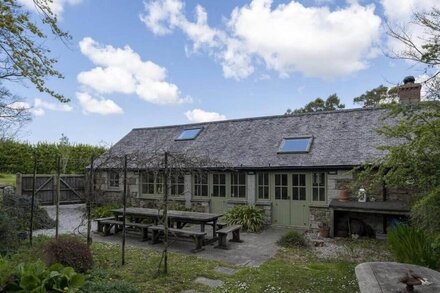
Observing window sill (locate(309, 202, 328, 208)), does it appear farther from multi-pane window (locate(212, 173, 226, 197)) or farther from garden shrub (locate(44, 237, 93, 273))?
garden shrub (locate(44, 237, 93, 273))

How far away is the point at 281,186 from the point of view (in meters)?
12.2

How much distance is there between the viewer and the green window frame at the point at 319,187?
11555 millimetres

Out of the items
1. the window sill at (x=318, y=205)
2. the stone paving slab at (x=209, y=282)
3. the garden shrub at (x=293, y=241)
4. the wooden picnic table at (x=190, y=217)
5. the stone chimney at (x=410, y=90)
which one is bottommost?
the stone paving slab at (x=209, y=282)

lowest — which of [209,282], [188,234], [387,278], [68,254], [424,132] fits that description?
[209,282]

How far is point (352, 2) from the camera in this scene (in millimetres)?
9672

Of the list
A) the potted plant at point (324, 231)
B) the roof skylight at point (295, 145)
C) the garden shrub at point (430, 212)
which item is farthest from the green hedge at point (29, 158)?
the garden shrub at point (430, 212)

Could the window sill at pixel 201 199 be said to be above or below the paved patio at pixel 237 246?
above

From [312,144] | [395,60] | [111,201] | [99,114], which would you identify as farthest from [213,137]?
[395,60]

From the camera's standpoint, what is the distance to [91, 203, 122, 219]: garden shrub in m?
13.9

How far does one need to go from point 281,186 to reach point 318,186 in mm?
1331

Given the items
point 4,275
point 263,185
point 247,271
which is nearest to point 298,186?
point 263,185

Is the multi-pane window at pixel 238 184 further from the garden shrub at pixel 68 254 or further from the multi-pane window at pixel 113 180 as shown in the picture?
the garden shrub at pixel 68 254

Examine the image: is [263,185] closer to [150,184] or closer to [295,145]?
[295,145]

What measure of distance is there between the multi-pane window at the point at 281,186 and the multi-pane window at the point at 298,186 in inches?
11.5
